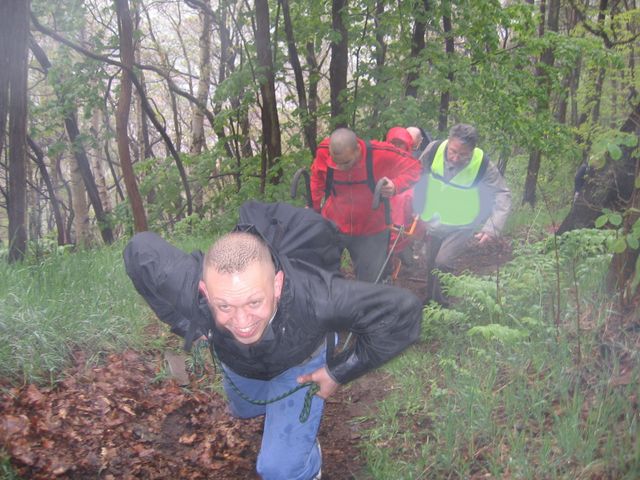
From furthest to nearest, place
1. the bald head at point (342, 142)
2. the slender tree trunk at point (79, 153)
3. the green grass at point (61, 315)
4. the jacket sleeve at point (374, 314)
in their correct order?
the slender tree trunk at point (79, 153), the bald head at point (342, 142), the green grass at point (61, 315), the jacket sleeve at point (374, 314)

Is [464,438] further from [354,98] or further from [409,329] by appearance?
[354,98]

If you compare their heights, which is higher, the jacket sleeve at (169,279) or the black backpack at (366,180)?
the black backpack at (366,180)

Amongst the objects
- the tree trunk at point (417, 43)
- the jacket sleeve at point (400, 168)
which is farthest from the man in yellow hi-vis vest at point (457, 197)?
the tree trunk at point (417, 43)

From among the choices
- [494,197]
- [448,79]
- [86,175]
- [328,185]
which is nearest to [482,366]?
[494,197]

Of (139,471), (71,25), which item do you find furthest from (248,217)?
(71,25)

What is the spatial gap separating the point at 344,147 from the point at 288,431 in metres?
2.86

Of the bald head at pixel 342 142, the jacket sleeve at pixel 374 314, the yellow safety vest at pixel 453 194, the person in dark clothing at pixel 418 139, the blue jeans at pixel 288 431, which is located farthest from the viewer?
the person in dark clothing at pixel 418 139

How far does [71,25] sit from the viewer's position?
8609mm

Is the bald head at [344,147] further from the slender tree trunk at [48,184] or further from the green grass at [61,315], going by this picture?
the slender tree trunk at [48,184]

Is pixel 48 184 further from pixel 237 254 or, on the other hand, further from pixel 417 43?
pixel 237 254

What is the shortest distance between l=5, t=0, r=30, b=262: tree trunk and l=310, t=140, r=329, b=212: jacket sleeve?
9.97 ft

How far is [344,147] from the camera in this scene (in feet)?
16.4

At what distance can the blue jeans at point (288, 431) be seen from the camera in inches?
115

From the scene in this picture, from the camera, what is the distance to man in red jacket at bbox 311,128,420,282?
509 centimetres
